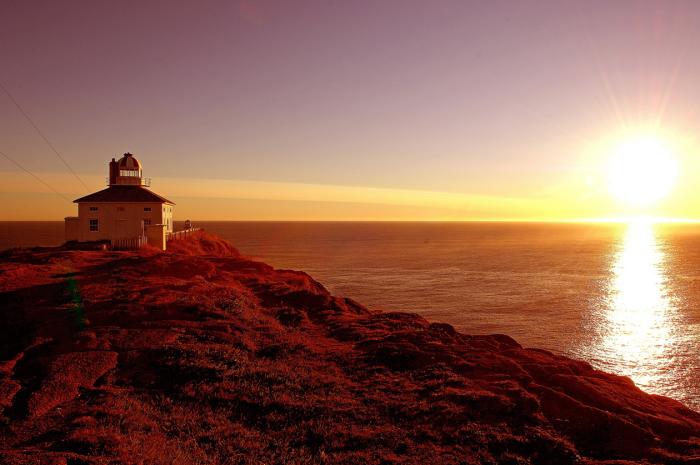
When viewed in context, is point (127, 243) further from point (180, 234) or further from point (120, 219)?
point (180, 234)

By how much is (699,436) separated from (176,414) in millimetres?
16480

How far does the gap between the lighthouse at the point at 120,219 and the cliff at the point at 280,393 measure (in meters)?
16.6

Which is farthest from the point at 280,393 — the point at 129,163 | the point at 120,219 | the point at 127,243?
the point at 129,163

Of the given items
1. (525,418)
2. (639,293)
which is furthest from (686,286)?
(525,418)

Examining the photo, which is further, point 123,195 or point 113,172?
point 113,172

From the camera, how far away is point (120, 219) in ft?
137

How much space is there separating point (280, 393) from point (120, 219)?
34.6m

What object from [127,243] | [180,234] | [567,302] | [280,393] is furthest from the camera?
[180,234]

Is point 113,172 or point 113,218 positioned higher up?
point 113,172

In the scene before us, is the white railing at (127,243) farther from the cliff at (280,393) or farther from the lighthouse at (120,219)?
the cliff at (280,393)

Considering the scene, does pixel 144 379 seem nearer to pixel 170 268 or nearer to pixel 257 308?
pixel 257 308

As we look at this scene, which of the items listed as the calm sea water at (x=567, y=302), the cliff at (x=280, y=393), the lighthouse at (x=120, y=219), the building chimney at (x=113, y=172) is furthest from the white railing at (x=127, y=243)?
the calm sea water at (x=567, y=302)

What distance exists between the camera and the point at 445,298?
49.7 meters

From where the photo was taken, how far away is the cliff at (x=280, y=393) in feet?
36.1
